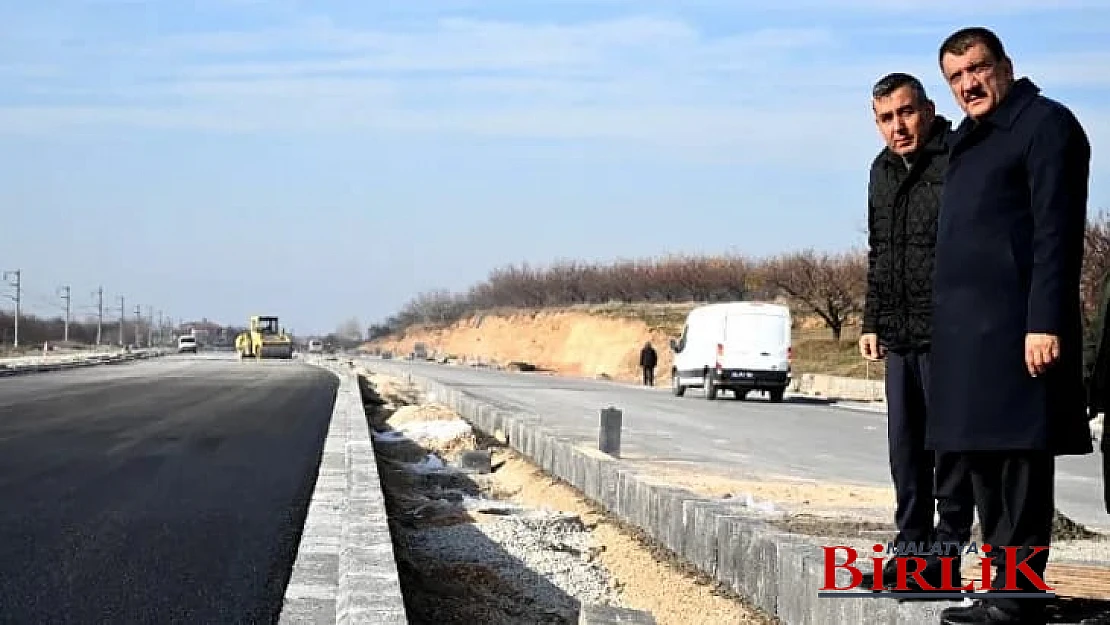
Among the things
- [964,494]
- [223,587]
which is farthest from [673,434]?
[964,494]

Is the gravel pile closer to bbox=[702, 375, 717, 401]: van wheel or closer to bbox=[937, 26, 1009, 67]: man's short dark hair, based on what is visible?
bbox=[937, 26, 1009, 67]: man's short dark hair

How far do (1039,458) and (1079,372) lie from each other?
317mm

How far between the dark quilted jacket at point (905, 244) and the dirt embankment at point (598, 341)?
46.0m

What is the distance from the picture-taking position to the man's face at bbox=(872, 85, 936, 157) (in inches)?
236

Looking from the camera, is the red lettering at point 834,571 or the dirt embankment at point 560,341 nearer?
the red lettering at point 834,571

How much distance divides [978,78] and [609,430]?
10.6 metres

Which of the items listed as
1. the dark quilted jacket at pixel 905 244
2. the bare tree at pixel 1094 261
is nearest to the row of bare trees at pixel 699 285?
the bare tree at pixel 1094 261

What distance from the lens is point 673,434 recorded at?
2300 cm

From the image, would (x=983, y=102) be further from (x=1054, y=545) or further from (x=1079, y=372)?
(x=1054, y=545)

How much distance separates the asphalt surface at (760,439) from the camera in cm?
1599

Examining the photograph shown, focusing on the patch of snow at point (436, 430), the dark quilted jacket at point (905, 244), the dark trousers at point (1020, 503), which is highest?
the dark quilted jacket at point (905, 244)

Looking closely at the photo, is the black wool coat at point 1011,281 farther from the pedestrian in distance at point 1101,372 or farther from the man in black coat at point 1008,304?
the pedestrian in distance at point 1101,372

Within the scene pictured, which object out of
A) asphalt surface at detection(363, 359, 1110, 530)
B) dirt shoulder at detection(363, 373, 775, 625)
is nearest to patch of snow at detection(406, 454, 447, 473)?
dirt shoulder at detection(363, 373, 775, 625)

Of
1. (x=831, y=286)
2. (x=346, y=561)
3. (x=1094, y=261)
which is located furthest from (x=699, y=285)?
(x=346, y=561)
